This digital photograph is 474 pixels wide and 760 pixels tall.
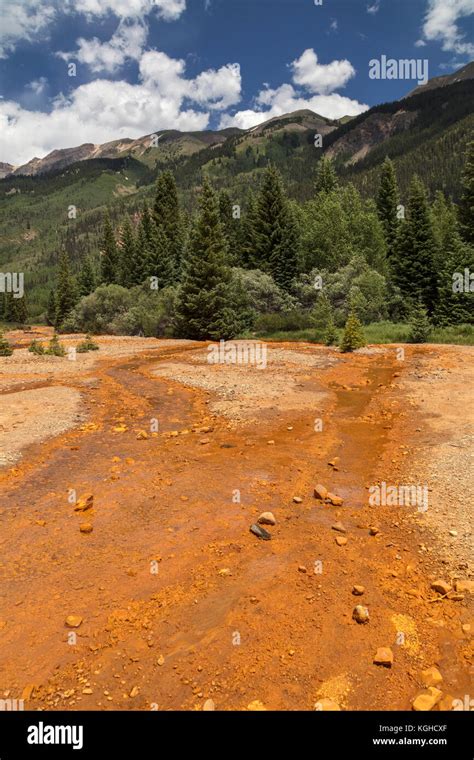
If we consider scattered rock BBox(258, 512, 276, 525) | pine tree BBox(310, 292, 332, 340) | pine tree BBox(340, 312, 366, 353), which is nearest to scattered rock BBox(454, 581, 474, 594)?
scattered rock BBox(258, 512, 276, 525)

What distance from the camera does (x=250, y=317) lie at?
130 ft

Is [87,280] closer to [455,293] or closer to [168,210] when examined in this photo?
[168,210]

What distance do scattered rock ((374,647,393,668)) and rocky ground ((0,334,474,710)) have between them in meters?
0.02

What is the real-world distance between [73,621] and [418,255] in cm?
4851

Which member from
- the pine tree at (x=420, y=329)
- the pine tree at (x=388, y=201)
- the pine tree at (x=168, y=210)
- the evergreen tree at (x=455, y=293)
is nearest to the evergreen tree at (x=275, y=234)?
the evergreen tree at (x=455, y=293)

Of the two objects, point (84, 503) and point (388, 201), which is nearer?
point (84, 503)

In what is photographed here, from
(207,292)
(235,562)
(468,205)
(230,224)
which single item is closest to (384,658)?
(235,562)

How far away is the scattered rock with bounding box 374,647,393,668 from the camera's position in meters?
4.43

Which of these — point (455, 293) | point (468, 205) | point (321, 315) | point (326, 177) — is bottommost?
point (321, 315)

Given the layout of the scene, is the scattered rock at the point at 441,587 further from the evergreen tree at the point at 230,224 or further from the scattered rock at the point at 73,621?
the evergreen tree at the point at 230,224

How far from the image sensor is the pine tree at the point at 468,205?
1652 inches

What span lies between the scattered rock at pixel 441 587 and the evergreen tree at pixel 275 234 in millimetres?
41918

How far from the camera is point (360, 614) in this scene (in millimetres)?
5031

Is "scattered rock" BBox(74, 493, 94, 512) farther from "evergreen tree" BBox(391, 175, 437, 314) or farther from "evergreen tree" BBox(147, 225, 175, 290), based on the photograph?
"evergreen tree" BBox(147, 225, 175, 290)
